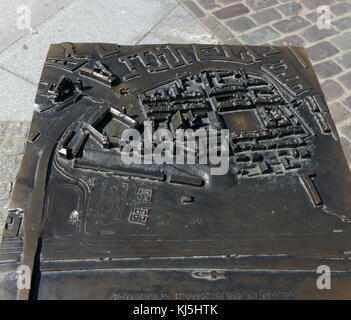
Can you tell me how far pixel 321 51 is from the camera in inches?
248

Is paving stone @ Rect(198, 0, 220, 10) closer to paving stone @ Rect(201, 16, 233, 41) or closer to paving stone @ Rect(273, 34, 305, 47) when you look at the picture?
paving stone @ Rect(201, 16, 233, 41)

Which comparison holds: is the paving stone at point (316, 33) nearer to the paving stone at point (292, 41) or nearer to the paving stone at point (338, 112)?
the paving stone at point (292, 41)

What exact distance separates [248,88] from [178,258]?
1.89 metres

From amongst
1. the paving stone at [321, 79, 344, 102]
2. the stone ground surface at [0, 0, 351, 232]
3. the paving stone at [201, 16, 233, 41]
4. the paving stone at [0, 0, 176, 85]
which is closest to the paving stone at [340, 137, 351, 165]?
the stone ground surface at [0, 0, 351, 232]

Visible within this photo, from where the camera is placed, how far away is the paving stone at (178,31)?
6129mm

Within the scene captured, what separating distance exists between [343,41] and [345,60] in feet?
1.49

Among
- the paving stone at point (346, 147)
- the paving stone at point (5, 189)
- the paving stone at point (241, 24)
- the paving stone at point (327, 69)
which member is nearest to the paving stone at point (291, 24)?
the paving stone at point (241, 24)

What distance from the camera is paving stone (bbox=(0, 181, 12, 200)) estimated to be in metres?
4.63

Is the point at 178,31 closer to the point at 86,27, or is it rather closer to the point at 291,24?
the point at 86,27

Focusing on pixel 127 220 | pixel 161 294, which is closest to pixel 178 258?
pixel 161 294

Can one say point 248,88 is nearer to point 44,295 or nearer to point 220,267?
point 220,267

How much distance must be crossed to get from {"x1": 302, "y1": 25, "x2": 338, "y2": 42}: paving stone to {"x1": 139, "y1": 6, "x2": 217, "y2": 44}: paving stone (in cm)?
151

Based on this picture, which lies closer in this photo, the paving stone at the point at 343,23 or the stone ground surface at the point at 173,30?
the stone ground surface at the point at 173,30

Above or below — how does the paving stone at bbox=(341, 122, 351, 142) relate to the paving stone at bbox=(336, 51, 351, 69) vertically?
below
